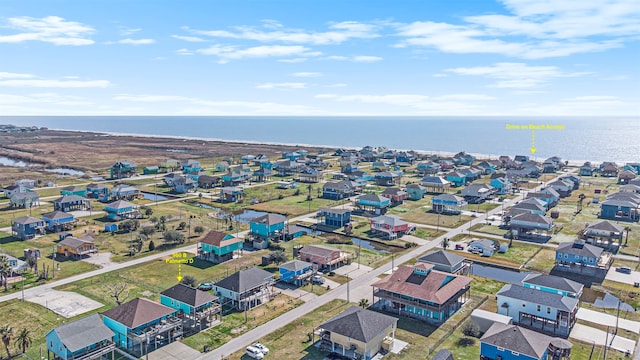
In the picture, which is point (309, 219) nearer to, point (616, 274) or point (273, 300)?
point (273, 300)

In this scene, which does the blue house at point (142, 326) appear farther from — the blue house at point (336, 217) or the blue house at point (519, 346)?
the blue house at point (336, 217)

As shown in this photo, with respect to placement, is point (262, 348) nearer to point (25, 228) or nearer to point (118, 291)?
point (118, 291)

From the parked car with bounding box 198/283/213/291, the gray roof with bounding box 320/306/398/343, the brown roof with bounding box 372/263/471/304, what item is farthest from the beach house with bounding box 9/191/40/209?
the gray roof with bounding box 320/306/398/343

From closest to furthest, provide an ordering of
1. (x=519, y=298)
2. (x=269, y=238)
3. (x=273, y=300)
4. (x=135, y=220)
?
(x=519, y=298)
(x=273, y=300)
(x=269, y=238)
(x=135, y=220)

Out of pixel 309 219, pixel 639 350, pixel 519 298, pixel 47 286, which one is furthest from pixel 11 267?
pixel 639 350

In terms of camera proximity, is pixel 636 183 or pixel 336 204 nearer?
pixel 336 204

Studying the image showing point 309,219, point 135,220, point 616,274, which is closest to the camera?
point 616,274
